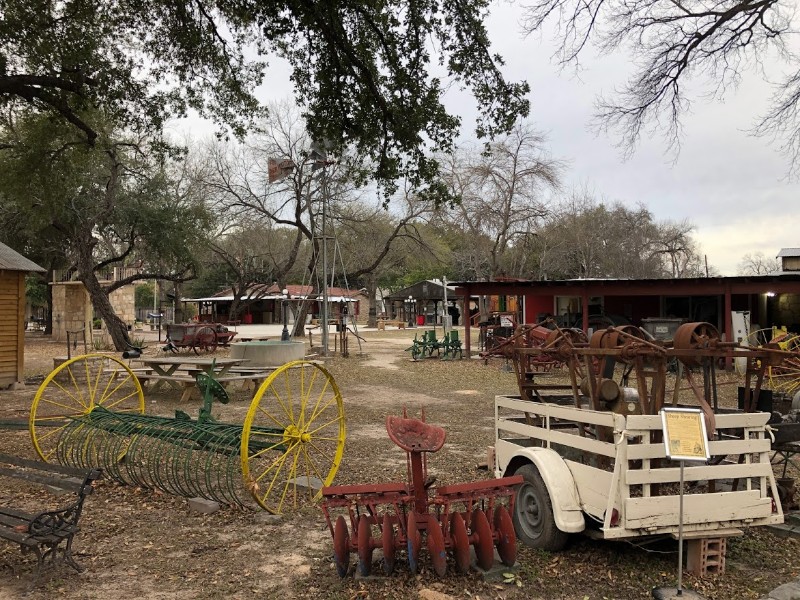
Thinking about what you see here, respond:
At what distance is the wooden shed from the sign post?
14.2m

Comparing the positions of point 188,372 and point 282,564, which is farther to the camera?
point 188,372

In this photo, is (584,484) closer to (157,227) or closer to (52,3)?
(52,3)

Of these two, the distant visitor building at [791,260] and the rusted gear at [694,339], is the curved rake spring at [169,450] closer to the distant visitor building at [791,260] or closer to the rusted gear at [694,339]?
the rusted gear at [694,339]

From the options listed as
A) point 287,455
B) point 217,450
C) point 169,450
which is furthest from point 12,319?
point 217,450

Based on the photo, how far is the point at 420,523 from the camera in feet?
12.6

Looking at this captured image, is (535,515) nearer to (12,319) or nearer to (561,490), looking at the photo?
(561,490)

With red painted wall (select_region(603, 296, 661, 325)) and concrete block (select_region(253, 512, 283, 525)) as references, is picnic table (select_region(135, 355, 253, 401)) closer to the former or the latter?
concrete block (select_region(253, 512, 283, 525))

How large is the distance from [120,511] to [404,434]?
121 inches

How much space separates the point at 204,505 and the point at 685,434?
3928mm

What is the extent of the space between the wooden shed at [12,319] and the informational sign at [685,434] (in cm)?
1415

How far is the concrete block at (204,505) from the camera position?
536cm

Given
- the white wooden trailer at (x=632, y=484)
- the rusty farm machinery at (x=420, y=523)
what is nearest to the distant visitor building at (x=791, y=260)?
the white wooden trailer at (x=632, y=484)

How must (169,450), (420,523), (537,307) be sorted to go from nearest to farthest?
(420,523) → (169,450) → (537,307)

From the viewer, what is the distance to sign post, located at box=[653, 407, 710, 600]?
350 cm
